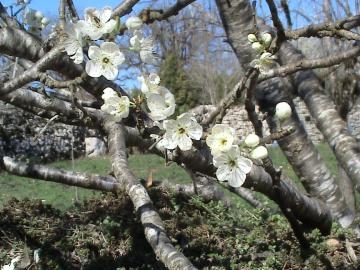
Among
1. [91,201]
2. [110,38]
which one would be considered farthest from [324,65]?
[91,201]

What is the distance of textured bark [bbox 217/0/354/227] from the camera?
4.00 metres

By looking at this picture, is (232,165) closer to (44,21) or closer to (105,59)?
(105,59)

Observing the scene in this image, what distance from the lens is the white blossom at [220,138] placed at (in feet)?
6.03

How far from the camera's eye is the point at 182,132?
1.92 metres

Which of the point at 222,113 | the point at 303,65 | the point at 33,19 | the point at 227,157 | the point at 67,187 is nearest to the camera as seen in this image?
the point at 227,157

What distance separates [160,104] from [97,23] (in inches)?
15.6

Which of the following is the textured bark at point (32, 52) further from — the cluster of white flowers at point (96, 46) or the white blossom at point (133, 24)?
the cluster of white flowers at point (96, 46)

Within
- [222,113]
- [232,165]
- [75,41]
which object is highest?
[75,41]

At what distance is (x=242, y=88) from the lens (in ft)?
8.26

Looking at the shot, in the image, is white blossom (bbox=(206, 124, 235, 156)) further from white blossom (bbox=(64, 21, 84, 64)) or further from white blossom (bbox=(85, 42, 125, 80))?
white blossom (bbox=(64, 21, 84, 64))

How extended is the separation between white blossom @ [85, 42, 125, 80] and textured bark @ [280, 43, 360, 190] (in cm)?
196

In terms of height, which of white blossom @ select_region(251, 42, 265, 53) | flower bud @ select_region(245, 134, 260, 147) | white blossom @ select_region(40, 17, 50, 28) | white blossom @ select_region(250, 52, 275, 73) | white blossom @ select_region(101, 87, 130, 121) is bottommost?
flower bud @ select_region(245, 134, 260, 147)

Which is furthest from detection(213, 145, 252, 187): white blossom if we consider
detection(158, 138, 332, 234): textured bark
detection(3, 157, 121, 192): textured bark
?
detection(3, 157, 121, 192): textured bark

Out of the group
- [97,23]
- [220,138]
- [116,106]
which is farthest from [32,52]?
[220,138]
